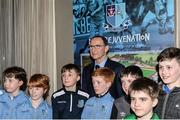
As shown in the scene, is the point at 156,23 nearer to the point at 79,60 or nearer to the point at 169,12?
the point at 169,12

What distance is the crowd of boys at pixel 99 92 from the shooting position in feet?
6.83

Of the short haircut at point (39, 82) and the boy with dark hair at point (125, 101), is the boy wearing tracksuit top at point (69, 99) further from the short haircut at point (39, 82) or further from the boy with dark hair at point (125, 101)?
the boy with dark hair at point (125, 101)

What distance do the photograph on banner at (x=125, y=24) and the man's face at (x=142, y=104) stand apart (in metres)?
0.90

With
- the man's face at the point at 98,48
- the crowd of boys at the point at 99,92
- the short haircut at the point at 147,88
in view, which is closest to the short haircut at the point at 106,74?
the crowd of boys at the point at 99,92

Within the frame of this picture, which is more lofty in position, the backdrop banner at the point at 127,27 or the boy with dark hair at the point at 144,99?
the backdrop banner at the point at 127,27

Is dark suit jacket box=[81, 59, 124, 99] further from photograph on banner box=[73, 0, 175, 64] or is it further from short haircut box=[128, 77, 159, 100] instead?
short haircut box=[128, 77, 159, 100]

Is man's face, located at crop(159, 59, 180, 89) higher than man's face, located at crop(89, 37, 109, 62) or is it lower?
lower

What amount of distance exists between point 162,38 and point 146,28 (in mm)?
187

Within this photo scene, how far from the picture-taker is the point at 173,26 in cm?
272

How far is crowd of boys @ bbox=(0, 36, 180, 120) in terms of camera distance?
2082 mm

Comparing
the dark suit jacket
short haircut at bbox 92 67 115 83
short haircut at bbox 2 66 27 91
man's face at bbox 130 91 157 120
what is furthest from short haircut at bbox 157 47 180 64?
short haircut at bbox 2 66 27 91

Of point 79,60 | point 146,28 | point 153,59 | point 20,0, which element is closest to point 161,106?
point 153,59

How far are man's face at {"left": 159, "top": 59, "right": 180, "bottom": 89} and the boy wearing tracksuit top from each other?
93cm

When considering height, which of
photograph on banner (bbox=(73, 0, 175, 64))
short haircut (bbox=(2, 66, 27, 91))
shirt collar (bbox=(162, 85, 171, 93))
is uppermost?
photograph on banner (bbox=(73, 0, 175, 64))
